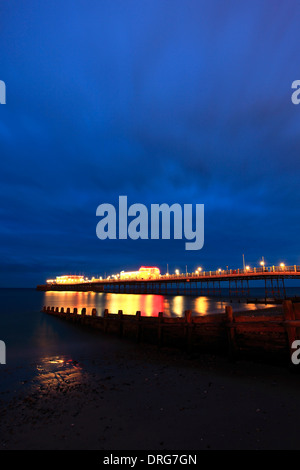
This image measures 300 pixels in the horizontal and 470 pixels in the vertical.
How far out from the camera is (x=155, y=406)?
8102 mm

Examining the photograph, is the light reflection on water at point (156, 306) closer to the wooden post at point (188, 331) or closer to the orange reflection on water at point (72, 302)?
the orange reflection on water at point (72, 302)

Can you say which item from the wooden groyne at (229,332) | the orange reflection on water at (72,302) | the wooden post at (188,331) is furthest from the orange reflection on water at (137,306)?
the wooden post at (188,331)

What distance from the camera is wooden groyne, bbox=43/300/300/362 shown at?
34.9 feet

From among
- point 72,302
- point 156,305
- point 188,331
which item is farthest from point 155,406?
point 72,302

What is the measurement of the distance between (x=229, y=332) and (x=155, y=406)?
17.4 feet

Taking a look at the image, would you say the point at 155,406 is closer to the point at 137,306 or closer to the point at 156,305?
the point at 137,306

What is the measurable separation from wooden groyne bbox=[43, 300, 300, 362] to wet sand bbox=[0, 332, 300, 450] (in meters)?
0.62

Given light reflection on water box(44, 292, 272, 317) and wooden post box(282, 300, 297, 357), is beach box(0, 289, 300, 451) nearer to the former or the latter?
wooden post box(282, 300, 297, 357)

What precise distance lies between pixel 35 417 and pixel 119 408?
8.47ft

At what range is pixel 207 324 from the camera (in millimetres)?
13039

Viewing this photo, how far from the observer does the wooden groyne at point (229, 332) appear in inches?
419

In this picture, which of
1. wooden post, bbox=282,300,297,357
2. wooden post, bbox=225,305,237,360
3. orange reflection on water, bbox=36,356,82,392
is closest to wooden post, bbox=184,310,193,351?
wooden post, bbox=225,305,237,360
